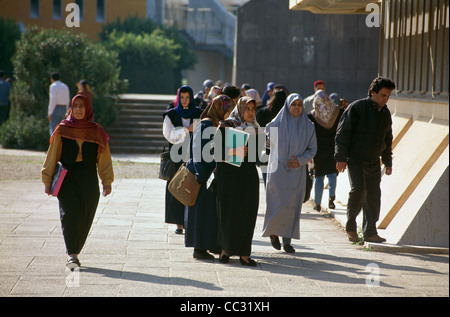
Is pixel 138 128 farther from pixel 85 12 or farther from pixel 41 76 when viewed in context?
pixel 85 12

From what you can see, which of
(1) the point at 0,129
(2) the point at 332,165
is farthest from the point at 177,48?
(2) the point at 332,165

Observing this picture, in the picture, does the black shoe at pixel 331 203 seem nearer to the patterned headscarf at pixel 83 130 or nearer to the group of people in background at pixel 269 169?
the group of people in background at pixel 269 169

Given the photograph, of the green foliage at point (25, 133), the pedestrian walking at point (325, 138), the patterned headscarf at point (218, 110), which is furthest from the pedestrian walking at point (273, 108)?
the green foliage at point (25, 133)

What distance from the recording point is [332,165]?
10977 millimetres

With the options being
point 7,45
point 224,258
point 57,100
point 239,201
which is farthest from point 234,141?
point 7,45

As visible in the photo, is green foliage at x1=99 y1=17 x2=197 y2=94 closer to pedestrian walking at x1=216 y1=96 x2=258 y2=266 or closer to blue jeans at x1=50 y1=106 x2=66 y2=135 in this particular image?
blue jeans at x1=50 y1=106 x2=66 y2=135

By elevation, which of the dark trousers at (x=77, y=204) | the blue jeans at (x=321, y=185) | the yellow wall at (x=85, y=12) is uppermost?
the yellow wall at (x=85, y=12)

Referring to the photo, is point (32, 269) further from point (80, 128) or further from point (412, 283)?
point (412, 283)

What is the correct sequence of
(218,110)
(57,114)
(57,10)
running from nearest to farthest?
1. (218,110)
2. (57,114)
3. (57,10)

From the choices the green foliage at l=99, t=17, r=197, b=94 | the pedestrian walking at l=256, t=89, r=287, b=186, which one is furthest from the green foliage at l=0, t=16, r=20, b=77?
the pedestrian walking at l=256, t=89, r=287, b=186

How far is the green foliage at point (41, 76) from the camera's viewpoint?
20.3 meters

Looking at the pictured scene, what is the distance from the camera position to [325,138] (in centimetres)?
1103

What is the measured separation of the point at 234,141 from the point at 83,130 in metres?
1.40

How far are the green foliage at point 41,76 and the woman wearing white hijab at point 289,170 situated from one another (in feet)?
42.2
